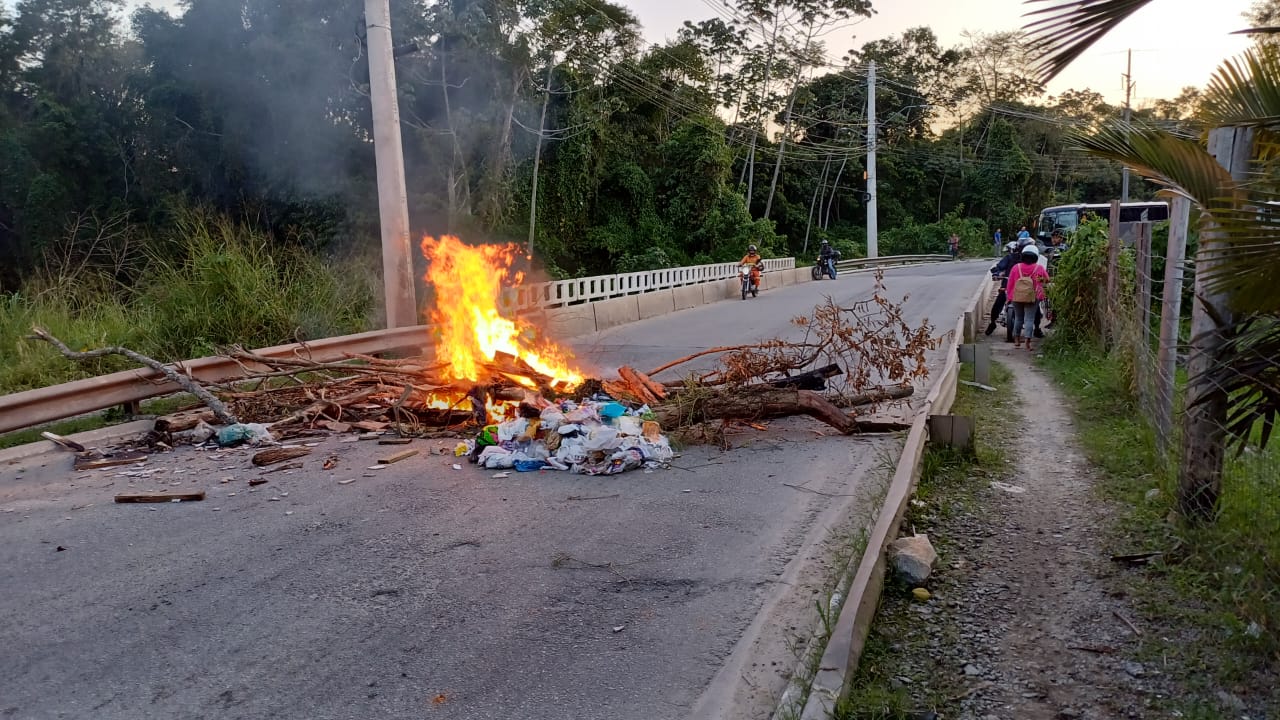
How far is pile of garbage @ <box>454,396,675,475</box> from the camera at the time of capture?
6809 millimetres

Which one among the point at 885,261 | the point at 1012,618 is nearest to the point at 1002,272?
the point at 1012,618

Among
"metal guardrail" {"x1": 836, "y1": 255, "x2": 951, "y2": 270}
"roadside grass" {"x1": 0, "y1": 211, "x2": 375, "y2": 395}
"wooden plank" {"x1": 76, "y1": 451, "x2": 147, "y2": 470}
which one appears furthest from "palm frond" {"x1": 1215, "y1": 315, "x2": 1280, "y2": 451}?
"metal guardrail" {"x1": 836, "y1": 255, "x2": 951, "y2": 270}

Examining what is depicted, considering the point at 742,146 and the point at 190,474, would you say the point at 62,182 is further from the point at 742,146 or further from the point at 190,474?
the point at 742,146

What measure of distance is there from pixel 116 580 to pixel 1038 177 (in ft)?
239

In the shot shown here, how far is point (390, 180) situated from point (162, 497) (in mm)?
6626

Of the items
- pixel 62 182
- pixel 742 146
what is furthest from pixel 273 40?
pixel 742 146

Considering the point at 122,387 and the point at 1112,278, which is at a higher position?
the point at 1112,278

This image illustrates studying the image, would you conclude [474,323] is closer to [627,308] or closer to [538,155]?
[627,308]

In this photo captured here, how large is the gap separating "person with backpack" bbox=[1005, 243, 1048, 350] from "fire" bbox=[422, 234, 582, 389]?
25.9 feet

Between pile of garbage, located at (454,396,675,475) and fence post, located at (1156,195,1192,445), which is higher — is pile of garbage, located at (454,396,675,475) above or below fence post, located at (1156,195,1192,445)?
below

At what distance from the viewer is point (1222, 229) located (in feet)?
11.6

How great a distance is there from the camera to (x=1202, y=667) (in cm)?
348

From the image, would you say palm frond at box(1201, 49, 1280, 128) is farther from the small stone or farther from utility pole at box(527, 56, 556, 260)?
utility pole at box(527, 56, 556, 260)

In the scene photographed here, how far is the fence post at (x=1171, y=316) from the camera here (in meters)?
5.48
